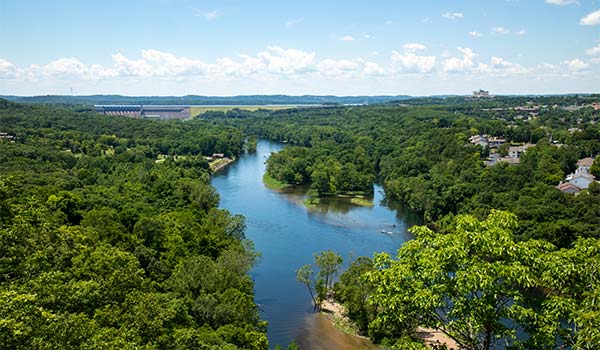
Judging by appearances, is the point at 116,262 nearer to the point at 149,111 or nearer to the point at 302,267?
the point at 302,267

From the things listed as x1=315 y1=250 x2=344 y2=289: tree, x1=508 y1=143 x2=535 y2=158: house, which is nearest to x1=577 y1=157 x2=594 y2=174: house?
x1=508 y1=143 x2=535 y2=158: house

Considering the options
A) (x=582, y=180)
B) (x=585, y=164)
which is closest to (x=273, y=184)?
(x=582, y=180)

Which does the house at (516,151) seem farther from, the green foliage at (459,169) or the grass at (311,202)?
the grass at (311,202)

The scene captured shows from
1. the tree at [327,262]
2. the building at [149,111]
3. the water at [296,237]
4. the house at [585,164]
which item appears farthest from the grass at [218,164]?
the building at [149,111]

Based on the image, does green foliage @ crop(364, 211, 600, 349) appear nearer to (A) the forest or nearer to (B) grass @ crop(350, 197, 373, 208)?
(A) the forest

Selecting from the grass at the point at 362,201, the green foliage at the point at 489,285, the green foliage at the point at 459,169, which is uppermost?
the green foliage at the point at 489,285

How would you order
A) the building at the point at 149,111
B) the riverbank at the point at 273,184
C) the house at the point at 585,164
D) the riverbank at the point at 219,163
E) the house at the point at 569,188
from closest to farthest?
the house at the point at 569,188
the house at the point at 585,164
the riverbank at the point at 273,184
the riverbank at the point at 219,163
the building at the point at 149,111
